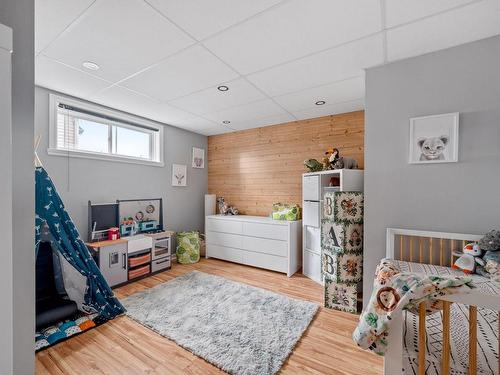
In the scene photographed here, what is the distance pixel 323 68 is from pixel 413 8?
2.56 feet

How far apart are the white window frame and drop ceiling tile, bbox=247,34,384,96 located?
2121 mm

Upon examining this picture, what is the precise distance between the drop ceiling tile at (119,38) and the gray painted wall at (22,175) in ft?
1.50

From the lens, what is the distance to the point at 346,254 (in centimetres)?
Answer: 241

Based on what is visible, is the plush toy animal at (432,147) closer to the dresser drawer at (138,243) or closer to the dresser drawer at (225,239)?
the dresser drawer at (225,239)

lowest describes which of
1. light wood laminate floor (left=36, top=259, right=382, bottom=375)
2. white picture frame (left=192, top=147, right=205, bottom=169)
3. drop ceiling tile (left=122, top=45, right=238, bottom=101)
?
light wood laminate floor (left=36, top=259, right=382, bottom=375)

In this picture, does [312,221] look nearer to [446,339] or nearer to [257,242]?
[257,242]

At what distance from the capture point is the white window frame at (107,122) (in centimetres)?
269

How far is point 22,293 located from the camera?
1.16 metres

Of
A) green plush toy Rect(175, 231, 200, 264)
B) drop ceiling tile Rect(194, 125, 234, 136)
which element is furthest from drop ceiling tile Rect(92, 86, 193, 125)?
green plush toy Rect(175, 231, 200, 264)

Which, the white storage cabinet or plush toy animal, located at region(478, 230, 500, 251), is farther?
the white storage cabinet

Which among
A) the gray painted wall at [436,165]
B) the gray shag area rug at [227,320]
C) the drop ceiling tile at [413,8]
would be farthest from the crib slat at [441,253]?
the drop ceiling tile at [413,8]

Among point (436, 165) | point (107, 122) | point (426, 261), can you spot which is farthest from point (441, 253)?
point (107, 122)

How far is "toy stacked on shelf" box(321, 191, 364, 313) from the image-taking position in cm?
240

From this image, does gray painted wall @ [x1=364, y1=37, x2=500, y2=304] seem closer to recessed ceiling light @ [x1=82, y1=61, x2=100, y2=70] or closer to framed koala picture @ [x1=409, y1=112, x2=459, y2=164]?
framed koala picture @ [x1=409, y1=112, x2=459, y2=164]
